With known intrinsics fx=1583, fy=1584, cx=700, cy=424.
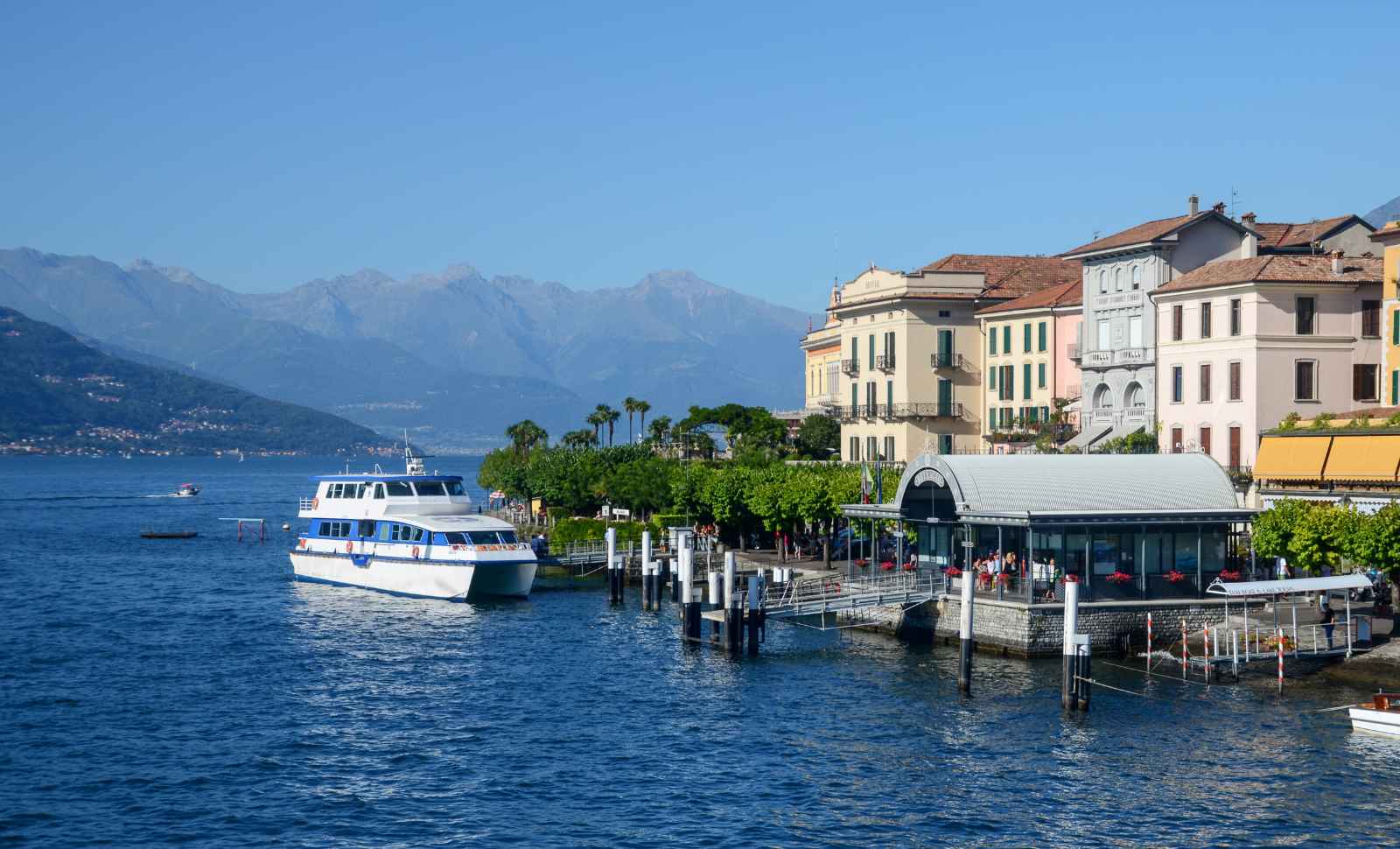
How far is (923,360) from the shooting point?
101 meters

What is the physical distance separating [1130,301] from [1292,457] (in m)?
19.8

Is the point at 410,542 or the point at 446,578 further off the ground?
the point at 410,542

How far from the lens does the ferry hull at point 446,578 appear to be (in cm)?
7662

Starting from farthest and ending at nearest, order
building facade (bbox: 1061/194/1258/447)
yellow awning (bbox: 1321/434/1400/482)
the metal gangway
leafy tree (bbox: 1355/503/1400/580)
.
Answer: building facade (bbox: 1061/194/1258/447), yellow awning (bbox: 1321/434/1400/482), the metal gangway, leafy tree (bbox: 1355/503/1400/580)

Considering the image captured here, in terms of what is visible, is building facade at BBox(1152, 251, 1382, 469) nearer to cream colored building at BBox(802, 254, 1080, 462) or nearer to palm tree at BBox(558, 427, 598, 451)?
cream colored building at BBox(802, 254, 1080, 462)

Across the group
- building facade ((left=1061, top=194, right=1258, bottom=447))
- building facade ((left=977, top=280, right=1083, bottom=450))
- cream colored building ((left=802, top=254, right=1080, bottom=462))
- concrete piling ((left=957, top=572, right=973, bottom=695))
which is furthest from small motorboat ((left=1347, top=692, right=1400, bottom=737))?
cream colored building ((left=802, top=254, right=1080, bottom=462))

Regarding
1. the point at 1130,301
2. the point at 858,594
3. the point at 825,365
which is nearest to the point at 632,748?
the point at 858,594

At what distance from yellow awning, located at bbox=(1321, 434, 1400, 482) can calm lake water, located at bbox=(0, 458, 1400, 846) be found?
1469 centimetres

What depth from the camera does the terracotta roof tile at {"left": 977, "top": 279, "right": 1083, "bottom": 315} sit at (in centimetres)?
9294

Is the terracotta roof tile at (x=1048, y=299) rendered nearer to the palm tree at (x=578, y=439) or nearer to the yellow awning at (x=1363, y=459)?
the yellow awning at (x=1363, y=459)

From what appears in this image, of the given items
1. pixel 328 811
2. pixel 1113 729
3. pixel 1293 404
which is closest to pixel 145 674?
pixel 328 811

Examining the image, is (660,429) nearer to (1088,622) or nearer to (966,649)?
(1088,622)

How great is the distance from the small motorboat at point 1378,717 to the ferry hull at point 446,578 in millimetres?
42659

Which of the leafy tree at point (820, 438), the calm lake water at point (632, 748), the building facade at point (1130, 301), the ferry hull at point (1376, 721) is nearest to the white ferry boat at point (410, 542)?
the calm lake water at point (632, 748)
